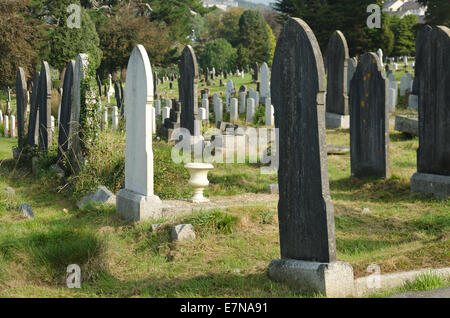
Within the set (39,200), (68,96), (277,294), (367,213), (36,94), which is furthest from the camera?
(36,94)

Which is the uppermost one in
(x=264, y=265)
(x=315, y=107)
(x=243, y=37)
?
(x=243, y=37)

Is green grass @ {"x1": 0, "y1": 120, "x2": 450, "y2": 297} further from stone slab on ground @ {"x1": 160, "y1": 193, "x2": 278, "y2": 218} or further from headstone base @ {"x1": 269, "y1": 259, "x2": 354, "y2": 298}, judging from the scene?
stone slab on ground @ {"x1": 160, "y1": 193, "x2": 278, "y2": 218}

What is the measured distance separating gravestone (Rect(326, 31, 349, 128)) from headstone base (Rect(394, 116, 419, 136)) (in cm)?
229

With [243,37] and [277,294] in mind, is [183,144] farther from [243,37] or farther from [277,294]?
[243,37]

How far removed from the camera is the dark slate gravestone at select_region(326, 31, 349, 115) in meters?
16.3

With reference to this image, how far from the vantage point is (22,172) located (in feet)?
41.7

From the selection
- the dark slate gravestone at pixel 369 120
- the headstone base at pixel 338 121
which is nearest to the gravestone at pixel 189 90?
the headstone base at pixel 338 121

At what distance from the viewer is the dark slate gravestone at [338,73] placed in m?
16.3

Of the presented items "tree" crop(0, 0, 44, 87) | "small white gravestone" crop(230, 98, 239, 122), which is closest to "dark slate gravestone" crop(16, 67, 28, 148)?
"small white gravestone" crop(230, 98, 239, 122)

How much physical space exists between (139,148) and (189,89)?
7.20 metres

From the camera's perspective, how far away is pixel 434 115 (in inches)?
364

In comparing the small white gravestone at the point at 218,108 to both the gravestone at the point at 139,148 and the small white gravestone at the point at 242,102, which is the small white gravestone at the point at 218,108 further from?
the gravestone at the point at 139,148

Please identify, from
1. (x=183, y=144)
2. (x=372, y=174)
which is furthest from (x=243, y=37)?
(x=372, y=174)

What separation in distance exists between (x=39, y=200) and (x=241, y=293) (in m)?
6.28
